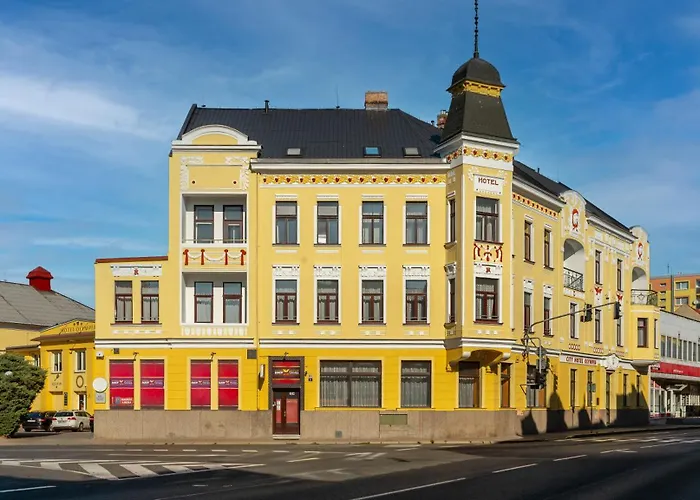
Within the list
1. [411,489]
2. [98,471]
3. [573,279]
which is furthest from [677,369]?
[411,489]

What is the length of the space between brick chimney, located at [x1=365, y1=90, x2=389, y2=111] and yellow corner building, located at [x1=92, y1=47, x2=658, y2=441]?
22.3 ft

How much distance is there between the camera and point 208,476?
23.0m

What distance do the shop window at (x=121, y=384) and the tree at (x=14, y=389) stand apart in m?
4.75

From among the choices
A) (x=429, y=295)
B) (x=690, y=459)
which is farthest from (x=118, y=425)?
(x=690, y=459)

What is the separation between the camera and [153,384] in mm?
43188

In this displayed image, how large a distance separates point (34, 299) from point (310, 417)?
4404 cm

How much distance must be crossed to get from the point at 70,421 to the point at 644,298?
36.9 meters

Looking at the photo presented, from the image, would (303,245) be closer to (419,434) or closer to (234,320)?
(234,320)

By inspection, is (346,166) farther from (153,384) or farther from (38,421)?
(38,421)

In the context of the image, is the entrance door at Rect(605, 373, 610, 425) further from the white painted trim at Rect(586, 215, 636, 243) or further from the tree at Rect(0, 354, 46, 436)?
the tree at Rect(0, 354, 46, 436)

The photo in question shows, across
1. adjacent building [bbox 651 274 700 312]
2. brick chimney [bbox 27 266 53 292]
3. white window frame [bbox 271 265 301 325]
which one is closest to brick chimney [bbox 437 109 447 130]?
white window frame [bbox 271 265 301 325]

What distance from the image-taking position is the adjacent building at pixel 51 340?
2308 inches

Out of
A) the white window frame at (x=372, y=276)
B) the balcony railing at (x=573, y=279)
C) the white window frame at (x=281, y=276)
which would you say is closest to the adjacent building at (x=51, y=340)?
the white window frame at (x=281, y=276)

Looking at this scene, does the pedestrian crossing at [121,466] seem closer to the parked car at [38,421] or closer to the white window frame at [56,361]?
the parked car at [38,421]
